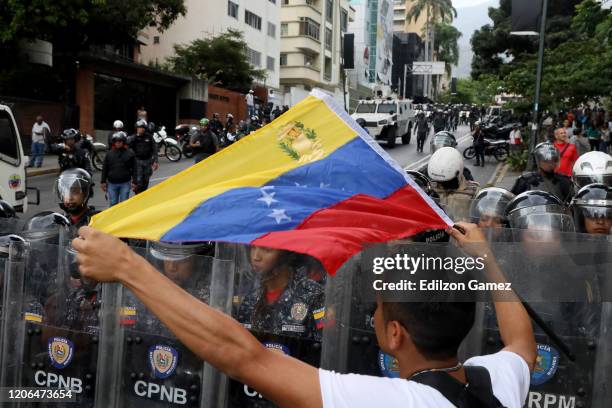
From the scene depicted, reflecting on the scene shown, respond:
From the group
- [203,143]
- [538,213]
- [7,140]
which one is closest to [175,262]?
[538,213]

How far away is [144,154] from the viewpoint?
11906mm

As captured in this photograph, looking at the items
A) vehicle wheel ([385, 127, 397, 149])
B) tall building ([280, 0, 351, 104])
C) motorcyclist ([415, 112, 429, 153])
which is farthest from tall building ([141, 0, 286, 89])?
motorcyclist ([415, 112, 429, 153])

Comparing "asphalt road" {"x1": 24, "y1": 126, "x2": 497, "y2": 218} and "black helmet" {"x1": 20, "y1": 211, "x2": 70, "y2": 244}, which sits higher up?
"asphalt road" {"x1": 24, "y1": 126, "x2": 497, "y2": 218}

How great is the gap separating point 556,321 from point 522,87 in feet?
55.8

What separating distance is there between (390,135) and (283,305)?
81.5 ft

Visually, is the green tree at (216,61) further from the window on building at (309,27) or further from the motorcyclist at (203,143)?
the motorcyclist at (203,143)

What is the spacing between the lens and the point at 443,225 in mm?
2547

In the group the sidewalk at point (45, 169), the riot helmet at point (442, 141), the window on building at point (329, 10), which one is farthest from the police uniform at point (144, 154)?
the window on building at point (329, 10)

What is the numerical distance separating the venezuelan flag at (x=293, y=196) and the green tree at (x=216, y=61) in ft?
111

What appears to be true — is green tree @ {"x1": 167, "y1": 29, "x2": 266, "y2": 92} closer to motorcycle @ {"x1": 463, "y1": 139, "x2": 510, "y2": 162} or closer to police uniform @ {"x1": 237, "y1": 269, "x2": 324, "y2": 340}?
motorcycle @ {"x1": 463, "y1": 139, "x2": 510, "y2": 162}

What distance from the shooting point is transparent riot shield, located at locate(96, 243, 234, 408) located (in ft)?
10.0

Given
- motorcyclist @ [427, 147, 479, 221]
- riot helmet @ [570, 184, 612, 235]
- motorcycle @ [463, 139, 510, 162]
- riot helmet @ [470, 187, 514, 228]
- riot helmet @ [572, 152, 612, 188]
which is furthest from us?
motorcycle @ [463, 139, 510, 162]

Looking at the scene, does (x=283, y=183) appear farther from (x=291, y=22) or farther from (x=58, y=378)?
(x=291, y=22)

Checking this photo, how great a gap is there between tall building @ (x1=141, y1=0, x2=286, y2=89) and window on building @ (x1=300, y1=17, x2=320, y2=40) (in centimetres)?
519
